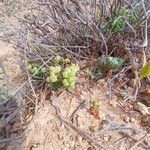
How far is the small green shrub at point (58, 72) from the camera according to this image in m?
1.75

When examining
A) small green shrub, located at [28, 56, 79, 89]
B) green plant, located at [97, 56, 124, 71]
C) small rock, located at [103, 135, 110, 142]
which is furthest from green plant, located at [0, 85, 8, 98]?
small rock, located at [103, 135, 110, 142]

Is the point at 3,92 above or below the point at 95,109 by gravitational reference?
above

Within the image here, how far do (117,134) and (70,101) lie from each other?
30 centimetres

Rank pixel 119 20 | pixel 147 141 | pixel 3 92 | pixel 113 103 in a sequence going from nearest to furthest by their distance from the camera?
pixel 147 141 → pixel 113 103 → pixel 119 20 → pixel 3 92

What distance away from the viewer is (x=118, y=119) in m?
1.74

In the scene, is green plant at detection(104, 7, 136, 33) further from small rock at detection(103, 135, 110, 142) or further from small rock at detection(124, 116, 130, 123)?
small rock at detection(103, 135, 110, 142)

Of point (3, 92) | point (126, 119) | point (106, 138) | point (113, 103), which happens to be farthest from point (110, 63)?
point (3, 92)

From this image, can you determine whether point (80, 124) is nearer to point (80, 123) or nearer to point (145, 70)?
point (80, 123)

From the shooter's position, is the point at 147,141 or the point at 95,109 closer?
the point at 147,141

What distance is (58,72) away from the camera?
179cm

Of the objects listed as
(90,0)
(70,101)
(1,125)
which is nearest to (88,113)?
(70,101)

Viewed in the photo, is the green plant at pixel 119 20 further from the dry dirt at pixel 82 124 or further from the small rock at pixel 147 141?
the small rock at pixel 147 141

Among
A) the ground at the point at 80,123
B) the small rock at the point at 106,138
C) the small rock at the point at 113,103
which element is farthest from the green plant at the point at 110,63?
the small rock at the point at 106,138

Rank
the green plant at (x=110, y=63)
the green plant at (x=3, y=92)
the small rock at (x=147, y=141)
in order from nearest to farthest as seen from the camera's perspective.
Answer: the small rock at (x=147, y=141) < the green plant at (x=110, y=63) < the green plant at (x=3, y=92)
